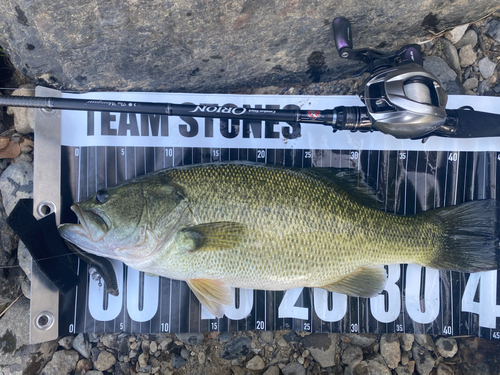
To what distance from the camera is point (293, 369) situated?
2488 mm

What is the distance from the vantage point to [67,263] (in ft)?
7.62

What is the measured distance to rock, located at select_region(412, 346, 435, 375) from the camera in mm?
2492

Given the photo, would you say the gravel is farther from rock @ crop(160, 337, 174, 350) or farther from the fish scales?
the fish scales

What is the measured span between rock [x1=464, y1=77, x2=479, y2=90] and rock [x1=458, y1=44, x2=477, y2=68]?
14cm

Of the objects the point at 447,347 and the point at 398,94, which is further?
the point at 447,347

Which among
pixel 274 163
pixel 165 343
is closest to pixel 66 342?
pixel 165 343

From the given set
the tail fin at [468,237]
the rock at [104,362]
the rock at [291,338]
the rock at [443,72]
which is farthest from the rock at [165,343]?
the rock at [443,72]

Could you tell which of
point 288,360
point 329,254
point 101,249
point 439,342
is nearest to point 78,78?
point 101,249

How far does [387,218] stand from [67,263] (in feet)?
7.97

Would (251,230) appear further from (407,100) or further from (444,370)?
(444,370)

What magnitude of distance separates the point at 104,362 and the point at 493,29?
4263 millimetres

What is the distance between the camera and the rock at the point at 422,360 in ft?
8.18

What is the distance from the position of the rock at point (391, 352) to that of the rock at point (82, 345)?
2.43 m

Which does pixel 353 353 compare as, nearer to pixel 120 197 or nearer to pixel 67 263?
pixel 120 197
